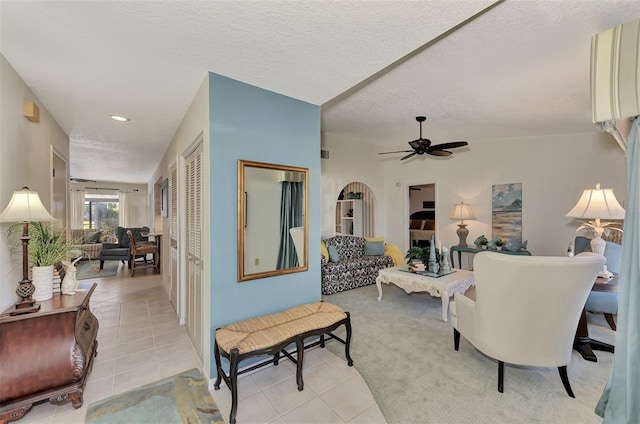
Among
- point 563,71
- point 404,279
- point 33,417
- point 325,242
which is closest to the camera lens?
point 33,417

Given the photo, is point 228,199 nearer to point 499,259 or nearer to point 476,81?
point 499,259

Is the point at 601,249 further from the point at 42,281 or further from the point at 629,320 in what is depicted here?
the point at 42,281

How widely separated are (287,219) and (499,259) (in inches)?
68.7

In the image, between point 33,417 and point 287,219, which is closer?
point 33,417

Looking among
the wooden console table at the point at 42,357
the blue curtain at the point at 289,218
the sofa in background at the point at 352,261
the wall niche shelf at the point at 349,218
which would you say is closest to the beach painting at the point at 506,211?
the sofa in background at the point at 352,261

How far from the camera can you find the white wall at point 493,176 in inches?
158

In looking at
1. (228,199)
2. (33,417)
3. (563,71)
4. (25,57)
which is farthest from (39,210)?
(563,71)

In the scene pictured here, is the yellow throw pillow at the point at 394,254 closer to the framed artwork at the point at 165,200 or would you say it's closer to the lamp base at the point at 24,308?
the framed artwork at the point at 165,200

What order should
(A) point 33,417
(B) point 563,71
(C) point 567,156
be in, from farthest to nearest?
(C) point 567,156 → (B) point 563,71 → (A) point 33,417

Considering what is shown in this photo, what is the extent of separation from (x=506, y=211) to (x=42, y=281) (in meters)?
6.13

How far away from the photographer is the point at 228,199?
85.6 inches

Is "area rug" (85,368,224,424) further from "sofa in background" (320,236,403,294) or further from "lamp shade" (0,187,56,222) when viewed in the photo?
"sofa in background" (320,236,403,294)

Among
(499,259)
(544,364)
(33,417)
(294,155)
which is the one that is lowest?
(33,417)

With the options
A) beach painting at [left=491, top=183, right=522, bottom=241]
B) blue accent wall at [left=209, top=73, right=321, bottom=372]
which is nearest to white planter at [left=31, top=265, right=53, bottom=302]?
blue accent wall at [left=209, top=73, right=321, bottom=372]
